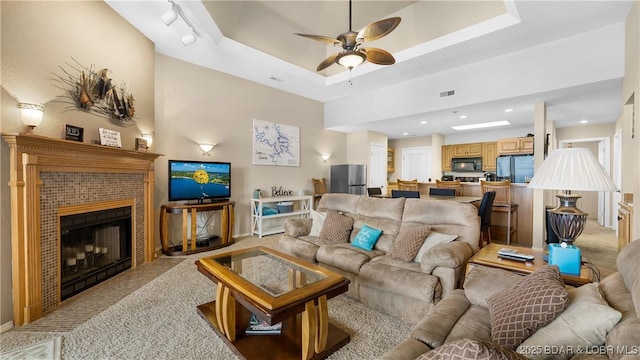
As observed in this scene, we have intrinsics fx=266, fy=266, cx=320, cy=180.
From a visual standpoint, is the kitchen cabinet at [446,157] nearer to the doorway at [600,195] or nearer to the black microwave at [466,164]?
the black microwave at [466,164]

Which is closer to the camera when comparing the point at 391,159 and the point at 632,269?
the point at 632,269

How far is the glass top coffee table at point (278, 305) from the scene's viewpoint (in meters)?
1.61

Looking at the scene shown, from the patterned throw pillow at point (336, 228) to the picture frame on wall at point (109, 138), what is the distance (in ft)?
8.76

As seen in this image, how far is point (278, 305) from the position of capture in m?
1.53

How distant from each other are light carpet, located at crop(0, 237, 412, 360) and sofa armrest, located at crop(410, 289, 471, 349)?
57 centimetres

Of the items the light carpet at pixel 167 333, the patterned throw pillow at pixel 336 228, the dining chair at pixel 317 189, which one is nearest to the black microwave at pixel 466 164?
the dining chair at pixel 317 189

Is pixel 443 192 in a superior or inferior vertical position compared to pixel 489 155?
inferior

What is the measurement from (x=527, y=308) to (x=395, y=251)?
4.98 ft

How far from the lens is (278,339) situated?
190 cm

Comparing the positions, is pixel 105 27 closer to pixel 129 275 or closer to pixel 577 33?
pixel 129 275

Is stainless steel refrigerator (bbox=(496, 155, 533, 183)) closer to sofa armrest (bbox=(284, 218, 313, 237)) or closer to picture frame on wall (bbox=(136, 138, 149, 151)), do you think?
sofa armrest (bbox=(284, 218, 313, 237))

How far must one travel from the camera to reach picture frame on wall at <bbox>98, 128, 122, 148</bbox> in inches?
117

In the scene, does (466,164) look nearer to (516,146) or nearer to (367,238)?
(516,146)

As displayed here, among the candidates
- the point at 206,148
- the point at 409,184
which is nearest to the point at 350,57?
the point at 206,148
